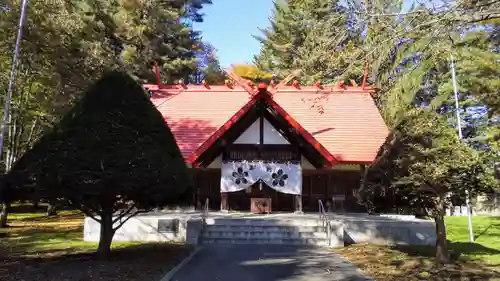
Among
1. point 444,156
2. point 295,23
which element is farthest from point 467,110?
point 444,156

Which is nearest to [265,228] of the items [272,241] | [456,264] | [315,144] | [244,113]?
[272,241]

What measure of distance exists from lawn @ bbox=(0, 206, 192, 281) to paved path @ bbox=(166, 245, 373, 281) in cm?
60

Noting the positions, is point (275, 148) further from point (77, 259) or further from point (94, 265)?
point (94, 265)

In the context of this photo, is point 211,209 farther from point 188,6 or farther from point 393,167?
point 188,6

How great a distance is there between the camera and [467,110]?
25.9m

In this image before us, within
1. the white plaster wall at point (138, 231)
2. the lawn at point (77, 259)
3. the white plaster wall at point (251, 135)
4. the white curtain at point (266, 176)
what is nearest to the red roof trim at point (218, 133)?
the white plaster wall at point (251, 135)

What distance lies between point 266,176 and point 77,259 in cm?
830

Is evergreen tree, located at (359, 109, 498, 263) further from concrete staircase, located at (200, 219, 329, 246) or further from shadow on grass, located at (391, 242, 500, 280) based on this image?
concrete staircase, located at (200, 219, 329, 246)

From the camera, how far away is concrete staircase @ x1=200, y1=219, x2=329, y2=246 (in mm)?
11469

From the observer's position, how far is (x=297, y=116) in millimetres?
19625

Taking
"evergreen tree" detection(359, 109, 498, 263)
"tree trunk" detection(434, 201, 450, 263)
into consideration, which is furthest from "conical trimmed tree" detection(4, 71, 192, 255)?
"tree trunk" detection(434, 201, 450, 263)

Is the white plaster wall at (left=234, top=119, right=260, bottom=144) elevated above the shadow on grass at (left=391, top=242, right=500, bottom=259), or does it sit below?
above

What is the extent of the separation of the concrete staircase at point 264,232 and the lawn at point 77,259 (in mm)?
1451

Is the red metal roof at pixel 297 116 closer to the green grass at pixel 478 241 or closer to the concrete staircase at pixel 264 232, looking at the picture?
the concrete staircase at pixel 264 232
